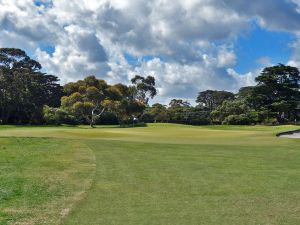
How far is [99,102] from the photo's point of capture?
81375mm

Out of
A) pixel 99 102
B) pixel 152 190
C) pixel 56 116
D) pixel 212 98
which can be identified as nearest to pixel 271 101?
pixel 99 102

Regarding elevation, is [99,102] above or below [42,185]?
above

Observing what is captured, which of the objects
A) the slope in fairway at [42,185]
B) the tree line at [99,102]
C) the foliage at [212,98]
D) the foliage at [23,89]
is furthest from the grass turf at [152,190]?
the foliage at [212,98]

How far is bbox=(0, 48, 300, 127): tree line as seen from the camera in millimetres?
81000

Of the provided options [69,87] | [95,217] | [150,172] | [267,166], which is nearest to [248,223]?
[95,217]

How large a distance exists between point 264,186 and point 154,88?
371 ft

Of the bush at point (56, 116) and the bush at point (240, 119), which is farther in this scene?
the bush at point (240, 119)

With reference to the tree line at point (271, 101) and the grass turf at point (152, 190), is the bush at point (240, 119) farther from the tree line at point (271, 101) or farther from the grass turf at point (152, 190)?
the grass turf at point (152, 190)

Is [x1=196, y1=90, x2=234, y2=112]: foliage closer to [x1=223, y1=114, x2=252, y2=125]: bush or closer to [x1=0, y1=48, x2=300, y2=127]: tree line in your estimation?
[x1=0, y1=48, x2=300, y2=127]: tree line

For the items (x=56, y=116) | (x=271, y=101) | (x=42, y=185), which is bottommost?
(x=42, y=185)

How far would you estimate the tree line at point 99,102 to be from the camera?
266ft

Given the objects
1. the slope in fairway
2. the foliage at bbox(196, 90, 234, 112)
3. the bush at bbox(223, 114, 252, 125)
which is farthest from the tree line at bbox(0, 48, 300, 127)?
the slope in fairway

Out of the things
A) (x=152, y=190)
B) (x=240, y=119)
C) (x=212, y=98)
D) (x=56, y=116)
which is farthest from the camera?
(x=212, y=98)

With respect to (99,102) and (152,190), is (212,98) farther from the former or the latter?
(152,190)
